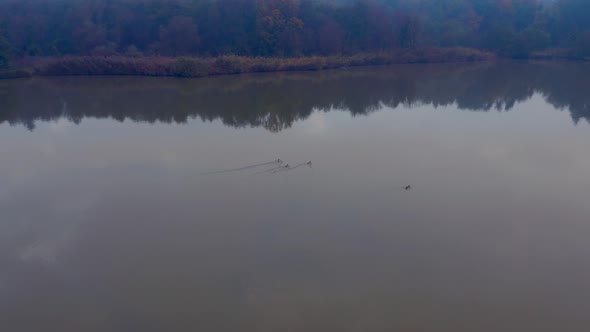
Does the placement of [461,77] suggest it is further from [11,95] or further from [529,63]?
[11,95]

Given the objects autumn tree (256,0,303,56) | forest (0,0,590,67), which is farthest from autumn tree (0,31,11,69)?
autumn tree (256,0,303,56)

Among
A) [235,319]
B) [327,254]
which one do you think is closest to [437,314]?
[327,254]

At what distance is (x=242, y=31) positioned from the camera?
2086 cm

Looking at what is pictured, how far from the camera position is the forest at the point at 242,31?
20266 millimetres

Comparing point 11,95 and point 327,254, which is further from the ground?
point 11,95

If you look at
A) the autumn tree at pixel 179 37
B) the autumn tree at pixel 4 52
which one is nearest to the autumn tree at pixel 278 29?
the autumn tree at pixel 179 37

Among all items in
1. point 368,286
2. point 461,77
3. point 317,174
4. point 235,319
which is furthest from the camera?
point 461,77

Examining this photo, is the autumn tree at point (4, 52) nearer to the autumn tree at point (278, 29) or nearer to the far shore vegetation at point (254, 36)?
the far shore vegetation at point (254, 36)

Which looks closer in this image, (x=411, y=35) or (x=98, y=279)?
(x=98, y=279)

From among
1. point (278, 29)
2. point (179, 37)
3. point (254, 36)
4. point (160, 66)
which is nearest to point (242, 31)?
point (254, 36)

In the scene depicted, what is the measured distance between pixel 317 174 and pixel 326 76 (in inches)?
439

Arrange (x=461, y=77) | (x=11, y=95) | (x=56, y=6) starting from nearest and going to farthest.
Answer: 1. (x=11, y=95)
2. (x=461, y=77)
3. (x=56, y=6)

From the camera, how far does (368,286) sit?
423cm

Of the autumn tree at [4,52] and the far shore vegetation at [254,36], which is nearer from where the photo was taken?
the autumn tree at [4,52]
